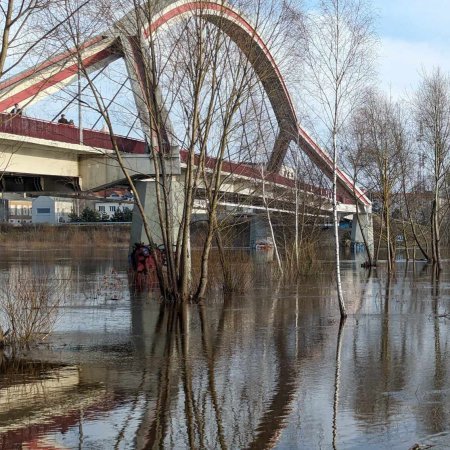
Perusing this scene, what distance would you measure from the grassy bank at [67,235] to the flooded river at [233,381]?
70451 millimetres

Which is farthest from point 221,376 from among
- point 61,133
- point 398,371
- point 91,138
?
point 91,138

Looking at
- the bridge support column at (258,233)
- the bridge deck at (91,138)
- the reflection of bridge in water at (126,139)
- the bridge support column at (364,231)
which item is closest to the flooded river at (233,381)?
the reflection of bridge in water at (126,139)

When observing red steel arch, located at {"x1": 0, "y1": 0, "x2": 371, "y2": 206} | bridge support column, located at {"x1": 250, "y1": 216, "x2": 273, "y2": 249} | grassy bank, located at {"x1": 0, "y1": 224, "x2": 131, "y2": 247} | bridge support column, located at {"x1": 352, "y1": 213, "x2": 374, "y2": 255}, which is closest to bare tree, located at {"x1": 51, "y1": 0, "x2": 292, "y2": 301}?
red steel arch, located at {"x1": 0, "y1": 0, "x2": 371, "y2": 206}

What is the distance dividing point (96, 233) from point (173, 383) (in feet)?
273

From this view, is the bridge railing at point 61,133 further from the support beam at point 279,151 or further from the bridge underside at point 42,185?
the support beam at point 279,151

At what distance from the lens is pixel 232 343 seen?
14.2m

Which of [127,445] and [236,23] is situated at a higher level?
[236,23]

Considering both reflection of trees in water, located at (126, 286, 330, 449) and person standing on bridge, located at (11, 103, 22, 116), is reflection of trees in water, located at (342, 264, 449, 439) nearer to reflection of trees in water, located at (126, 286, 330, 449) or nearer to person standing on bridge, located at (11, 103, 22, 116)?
reflection of trees in water, located at (126, 286, 330, 449)

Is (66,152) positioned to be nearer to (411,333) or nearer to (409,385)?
(411,333)

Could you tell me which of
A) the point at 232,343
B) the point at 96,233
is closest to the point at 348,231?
the point at 96,233

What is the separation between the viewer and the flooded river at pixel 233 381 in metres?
7.89

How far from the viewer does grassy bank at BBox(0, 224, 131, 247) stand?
89.1m

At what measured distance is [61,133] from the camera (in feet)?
102

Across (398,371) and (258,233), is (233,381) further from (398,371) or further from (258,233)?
(258,233)
